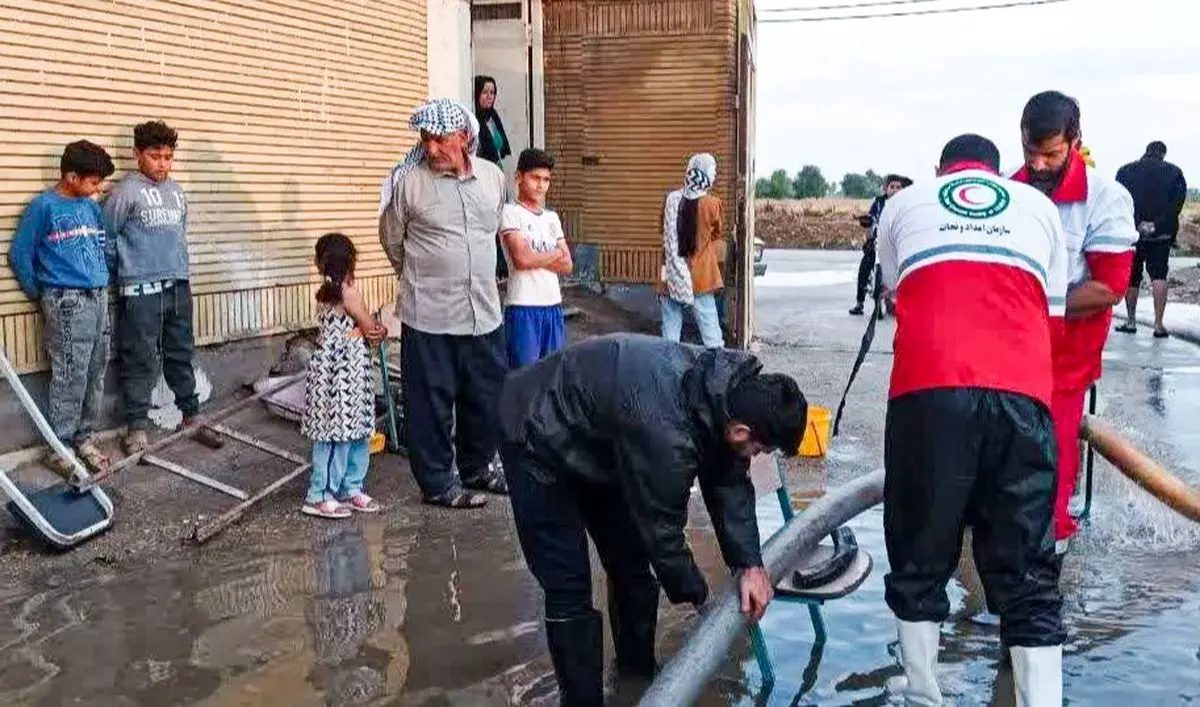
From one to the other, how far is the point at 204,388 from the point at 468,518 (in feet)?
7.12

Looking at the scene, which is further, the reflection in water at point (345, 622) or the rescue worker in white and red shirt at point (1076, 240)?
the rescue worker in white and red shirt at point (1076, 240)

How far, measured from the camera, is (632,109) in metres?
11.9

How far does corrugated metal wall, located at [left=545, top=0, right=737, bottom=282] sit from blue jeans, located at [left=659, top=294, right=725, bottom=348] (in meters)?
1.45

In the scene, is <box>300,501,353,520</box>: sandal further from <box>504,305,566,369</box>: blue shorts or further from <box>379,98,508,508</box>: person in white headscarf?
<box>504,305,566,369</box>: blue shorts

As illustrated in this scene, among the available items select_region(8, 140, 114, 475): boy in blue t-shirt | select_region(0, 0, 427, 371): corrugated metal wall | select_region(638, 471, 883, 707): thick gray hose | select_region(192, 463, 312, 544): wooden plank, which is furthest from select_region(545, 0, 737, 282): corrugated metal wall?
select_region(638, 471, 883, 707): thick gray hose

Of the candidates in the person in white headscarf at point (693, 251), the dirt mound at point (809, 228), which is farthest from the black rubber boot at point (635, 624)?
the dirt mound at point (809, 228)

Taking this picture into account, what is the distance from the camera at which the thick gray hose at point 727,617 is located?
3.34 meters

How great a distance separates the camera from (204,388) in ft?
25.3

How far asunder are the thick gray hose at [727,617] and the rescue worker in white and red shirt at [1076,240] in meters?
1.04

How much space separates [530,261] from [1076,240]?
10.9 feet

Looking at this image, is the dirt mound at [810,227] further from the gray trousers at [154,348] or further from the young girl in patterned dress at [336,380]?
the young girl in patterned dress at [336,380]

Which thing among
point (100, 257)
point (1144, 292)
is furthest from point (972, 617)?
point (1144, 292)

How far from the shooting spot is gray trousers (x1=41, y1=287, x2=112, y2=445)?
20.7 feet

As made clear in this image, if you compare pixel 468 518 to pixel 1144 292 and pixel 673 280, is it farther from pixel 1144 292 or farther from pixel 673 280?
pixel 1144 292
